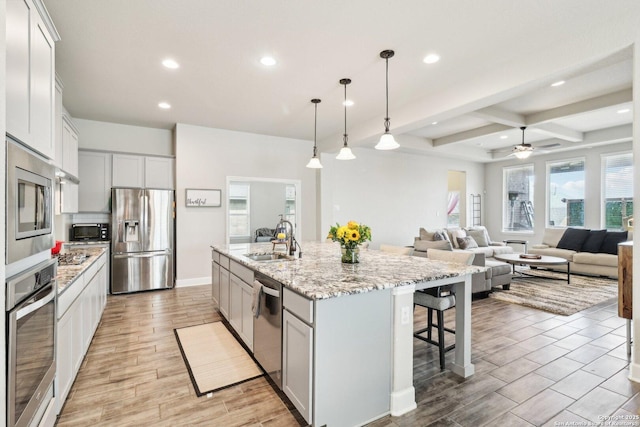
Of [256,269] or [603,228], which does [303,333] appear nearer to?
[256,269]

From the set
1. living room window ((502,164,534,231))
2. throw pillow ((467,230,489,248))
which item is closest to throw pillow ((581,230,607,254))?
throw pillow ((467,230,489,248))

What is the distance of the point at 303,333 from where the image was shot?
1.90m

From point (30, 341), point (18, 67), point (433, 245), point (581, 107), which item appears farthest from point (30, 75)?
point (581, 107)

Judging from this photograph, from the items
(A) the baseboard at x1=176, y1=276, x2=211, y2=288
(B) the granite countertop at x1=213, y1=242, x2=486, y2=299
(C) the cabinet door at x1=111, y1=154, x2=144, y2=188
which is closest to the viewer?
(B) the granite countertop at x1=213, y1=242, x2=486, y2=299

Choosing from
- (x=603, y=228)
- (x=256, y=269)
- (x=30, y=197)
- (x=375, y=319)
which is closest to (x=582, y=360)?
(x=375, y=319)

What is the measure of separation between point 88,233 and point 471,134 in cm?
721

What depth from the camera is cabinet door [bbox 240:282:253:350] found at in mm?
2809

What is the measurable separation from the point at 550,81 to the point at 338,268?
8.85 ft

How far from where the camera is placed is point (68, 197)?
4.25 metres

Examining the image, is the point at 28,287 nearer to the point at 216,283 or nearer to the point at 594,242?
the point at 216,283

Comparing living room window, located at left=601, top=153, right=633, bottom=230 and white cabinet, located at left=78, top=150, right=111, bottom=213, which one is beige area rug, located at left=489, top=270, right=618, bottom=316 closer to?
living room window, located at left=601, top=153, right=633, bottom=230

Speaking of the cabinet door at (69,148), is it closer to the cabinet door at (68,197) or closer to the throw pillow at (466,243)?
the cabinet door at (68,197)

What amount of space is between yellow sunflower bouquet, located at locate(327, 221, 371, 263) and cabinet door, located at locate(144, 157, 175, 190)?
13.0 feet

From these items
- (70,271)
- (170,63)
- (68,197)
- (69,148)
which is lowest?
(70,271)
